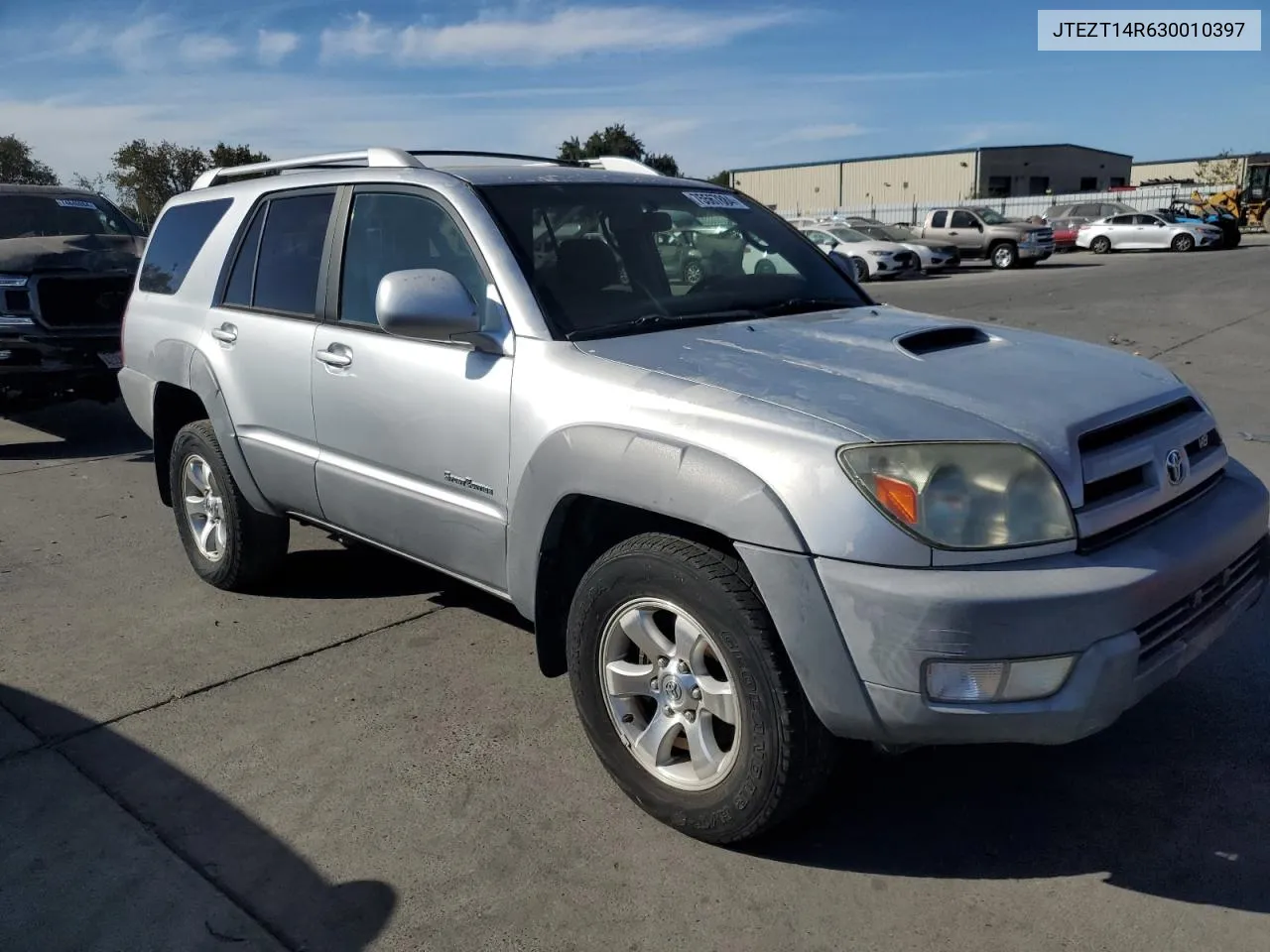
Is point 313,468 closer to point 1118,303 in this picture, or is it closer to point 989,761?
point 989,761

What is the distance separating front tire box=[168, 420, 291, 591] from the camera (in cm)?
473

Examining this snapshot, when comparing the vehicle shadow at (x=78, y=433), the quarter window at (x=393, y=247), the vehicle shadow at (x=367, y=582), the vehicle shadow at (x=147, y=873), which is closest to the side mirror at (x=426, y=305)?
the quarter window at (x=393, y=247)

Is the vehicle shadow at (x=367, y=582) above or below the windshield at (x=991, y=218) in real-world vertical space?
below

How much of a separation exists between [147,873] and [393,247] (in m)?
2.18

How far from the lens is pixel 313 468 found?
4.10 metres

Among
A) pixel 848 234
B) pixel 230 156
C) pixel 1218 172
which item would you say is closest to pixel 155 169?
pixel 230 156

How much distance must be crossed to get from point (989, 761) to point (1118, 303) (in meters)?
15.0

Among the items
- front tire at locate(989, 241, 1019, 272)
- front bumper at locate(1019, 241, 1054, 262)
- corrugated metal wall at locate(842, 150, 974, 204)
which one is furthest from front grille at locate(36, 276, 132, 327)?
corrugated metal wall at locate(842, 150, 974, 204)

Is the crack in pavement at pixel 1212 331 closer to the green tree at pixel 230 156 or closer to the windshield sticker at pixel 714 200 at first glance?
the windshield sticker at pixel 714 200

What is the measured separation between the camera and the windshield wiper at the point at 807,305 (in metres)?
3.73

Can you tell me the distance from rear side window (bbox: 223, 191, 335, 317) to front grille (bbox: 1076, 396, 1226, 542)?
2.82m

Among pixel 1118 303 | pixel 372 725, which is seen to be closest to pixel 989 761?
pixel 372 725

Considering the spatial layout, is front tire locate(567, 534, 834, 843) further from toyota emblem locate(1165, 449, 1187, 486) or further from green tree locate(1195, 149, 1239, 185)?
green tree locate(1195, 149, 1239, 185)

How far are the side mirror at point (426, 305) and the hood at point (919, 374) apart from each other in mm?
409
